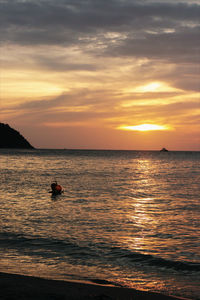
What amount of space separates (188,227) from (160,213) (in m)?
5.57

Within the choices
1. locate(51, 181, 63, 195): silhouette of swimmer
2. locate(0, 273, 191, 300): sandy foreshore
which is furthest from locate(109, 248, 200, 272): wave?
locate(51, 181, 63, 195): silhouette of swimmer

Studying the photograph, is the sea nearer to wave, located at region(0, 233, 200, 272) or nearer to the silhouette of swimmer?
wave, located at region(0, 233, 200, 272)

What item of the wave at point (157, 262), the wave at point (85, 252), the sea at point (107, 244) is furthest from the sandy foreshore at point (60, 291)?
the wave at point (157, 262)

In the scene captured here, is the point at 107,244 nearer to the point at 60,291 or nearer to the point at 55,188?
the point at 60,291

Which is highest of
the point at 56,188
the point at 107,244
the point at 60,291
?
the point at 60,291

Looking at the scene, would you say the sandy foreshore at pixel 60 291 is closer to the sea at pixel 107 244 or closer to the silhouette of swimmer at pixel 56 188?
the sea at pixel 107 244

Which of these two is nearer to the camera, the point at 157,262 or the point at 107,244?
the point at 157,262

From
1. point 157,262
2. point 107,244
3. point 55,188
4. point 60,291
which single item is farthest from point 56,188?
point 60,291

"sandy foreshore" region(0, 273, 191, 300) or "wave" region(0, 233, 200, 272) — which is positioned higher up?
"sandy foreshore" region(0, 273, 191, 300)

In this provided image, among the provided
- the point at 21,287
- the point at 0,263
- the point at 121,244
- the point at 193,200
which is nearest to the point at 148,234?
the point at 121,244

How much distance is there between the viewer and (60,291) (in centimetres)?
916

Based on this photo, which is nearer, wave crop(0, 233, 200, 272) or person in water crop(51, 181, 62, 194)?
wave crop(0, 233, 200, 272)

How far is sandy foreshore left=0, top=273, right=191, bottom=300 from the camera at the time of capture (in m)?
8.72

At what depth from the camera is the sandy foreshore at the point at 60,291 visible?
28.6 ft
